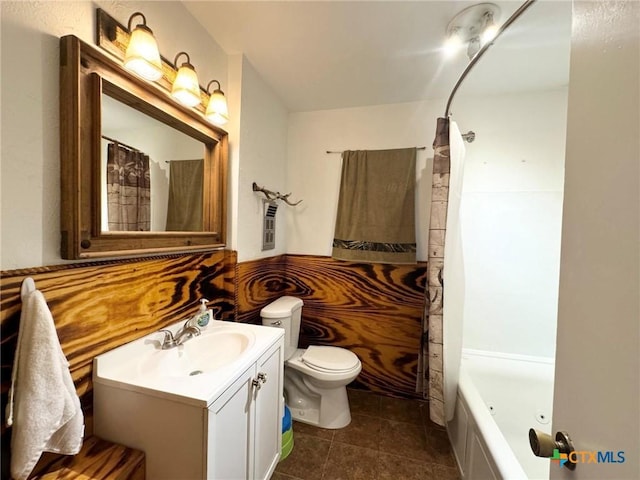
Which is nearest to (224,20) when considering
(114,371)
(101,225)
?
(101,225)

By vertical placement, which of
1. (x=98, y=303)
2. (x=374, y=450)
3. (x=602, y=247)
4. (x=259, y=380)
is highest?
(x=602, y=247)

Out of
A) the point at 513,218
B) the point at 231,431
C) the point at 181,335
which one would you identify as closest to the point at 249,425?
the point at 231,431

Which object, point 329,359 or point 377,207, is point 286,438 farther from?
point 377,207

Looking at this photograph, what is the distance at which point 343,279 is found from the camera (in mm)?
2143

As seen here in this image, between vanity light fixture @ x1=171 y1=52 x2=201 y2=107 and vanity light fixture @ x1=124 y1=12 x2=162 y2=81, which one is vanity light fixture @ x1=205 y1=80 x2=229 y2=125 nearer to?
vanity light fixture @ x1=171 y1=52 x2=201 y2=107

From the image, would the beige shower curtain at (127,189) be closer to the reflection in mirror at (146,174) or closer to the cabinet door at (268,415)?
the reflection in mirror at (146,174)

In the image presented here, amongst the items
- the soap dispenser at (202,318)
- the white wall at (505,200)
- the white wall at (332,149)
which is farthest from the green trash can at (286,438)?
the white wall at (505,200)

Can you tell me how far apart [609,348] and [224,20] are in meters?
1.85

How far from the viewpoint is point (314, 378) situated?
5.57ft

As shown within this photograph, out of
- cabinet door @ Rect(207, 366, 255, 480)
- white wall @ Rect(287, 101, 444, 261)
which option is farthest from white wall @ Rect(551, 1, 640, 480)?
white wall @ Rect(287, 101, 444, 261)

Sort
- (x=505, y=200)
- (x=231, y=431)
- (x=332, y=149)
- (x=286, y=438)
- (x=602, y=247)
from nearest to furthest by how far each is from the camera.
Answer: (x=602, y=247) → (x=231, y=431) → (x=286, y=438) → (x=505, y=200) → (x=332, y=149)

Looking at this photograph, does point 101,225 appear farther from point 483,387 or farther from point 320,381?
point 483,387

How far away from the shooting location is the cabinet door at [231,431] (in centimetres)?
83

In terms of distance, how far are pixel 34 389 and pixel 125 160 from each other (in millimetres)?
784
